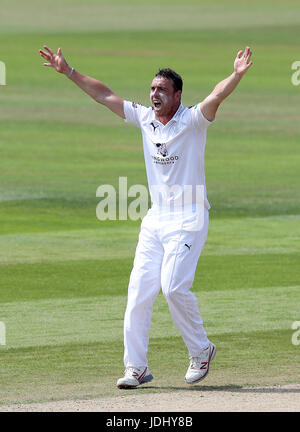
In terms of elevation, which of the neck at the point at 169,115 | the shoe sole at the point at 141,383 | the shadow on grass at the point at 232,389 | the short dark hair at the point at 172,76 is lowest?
the shadow on grass at the point at 232,389

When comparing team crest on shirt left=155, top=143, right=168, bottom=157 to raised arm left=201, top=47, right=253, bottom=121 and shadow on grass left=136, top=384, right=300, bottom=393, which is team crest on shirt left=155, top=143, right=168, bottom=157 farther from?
shadow on grass left=136, top=384, right=300, bottom=393

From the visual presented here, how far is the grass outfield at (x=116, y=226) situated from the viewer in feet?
33.3

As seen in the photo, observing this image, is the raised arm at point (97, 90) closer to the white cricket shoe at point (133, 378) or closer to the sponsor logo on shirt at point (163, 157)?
the sponsor logo on shirt at point (163, 157)

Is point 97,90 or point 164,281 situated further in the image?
point 97,90

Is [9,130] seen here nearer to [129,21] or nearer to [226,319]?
[226,319]

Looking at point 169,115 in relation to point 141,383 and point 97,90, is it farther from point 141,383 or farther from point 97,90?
point 141,383

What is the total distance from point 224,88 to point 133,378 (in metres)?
2.36

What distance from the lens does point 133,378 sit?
29.9 ft

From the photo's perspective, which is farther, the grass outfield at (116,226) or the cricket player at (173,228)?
the grass outfield at (116,226)

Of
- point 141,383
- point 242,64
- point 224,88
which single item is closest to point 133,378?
point 141,383

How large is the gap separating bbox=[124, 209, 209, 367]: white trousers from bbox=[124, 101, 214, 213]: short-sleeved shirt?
0.23 m

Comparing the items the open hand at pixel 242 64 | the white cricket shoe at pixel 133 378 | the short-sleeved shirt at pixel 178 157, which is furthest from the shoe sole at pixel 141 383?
the open hand at pixel 242 64

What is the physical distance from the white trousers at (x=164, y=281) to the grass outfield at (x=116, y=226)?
353mm

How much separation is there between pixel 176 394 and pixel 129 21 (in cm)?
4871
